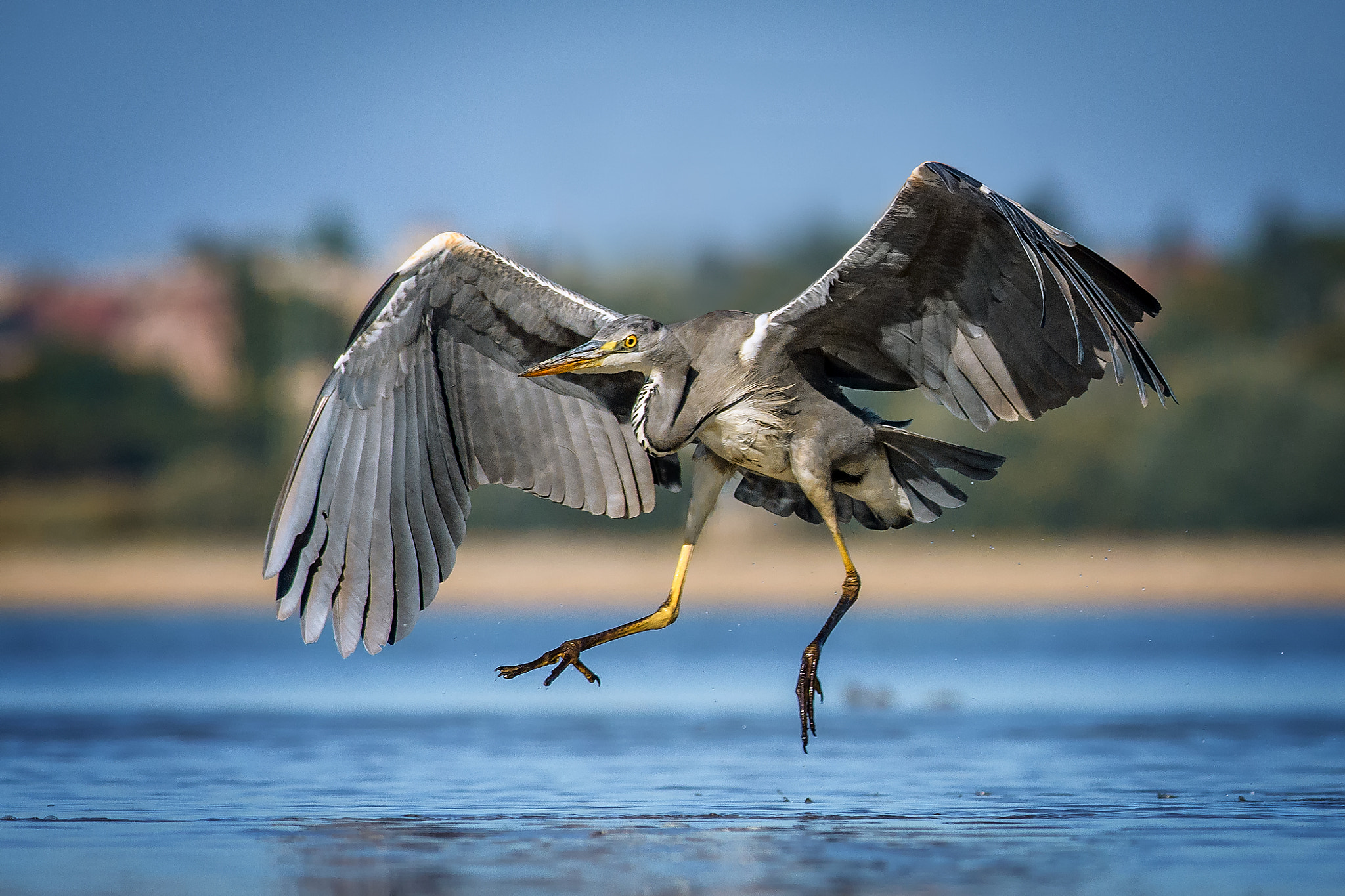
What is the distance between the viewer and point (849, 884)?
6344 mm

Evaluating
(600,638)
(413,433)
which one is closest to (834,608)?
(600,638)

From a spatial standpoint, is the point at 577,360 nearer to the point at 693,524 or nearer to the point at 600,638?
the point at 693,524

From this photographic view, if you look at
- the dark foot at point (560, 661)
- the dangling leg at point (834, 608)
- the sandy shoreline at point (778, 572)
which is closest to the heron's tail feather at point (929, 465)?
the dangling leg at point (834, 608)

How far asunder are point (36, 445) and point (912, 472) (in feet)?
134

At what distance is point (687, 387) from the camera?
838 cm

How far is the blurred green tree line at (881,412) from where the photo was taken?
3562cm

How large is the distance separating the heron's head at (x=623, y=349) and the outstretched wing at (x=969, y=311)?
0.54 meters

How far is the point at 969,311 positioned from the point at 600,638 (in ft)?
7.95

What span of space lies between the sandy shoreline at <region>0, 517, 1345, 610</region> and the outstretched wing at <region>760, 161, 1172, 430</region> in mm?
21648

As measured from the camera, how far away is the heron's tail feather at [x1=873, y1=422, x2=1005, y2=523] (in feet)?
27.9

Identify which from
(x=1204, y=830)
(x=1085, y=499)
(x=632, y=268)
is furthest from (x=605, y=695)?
(x=632, y=268)

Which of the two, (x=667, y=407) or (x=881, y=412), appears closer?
(x=667, y=407)

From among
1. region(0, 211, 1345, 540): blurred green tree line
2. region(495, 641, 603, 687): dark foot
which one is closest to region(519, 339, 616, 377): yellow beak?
region(495, 641, 603, 687): dark foot

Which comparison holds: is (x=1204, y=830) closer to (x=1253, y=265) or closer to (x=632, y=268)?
(x=632, y=268)
